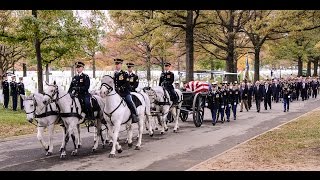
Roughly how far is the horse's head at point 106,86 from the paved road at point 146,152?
1789 millimetres

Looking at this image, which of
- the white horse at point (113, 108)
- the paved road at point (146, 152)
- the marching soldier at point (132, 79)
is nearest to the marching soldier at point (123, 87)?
the white horse at point (113, 108)

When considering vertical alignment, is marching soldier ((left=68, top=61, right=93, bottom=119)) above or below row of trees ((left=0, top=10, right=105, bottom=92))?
below

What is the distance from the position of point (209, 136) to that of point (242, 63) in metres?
49.8

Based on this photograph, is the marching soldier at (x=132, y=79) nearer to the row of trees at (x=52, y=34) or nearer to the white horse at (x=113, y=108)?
the white horse at (x=113, y=108)

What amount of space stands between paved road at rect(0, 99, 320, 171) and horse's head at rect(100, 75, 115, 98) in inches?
70.4

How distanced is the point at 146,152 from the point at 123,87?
2.08m

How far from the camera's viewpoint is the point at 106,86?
40.6ft

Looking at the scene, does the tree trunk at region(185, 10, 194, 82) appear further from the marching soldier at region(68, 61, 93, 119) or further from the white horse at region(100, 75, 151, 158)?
the marching soldier at region(68, 61, 93, 119)

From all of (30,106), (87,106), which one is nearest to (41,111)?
(30,106)

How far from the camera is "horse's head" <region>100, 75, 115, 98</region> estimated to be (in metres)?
12.3

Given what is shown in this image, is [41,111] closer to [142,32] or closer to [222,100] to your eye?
[222,100]

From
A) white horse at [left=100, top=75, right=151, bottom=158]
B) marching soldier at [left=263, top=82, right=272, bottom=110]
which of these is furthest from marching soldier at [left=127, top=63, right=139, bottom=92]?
marching soldier at [left=263, top=82, right=272, bottom=110]
